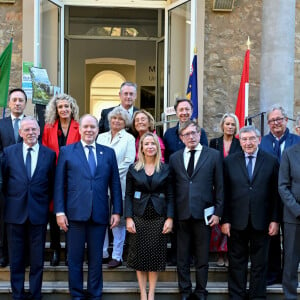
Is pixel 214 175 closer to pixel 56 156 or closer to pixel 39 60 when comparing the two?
pixel 56 156

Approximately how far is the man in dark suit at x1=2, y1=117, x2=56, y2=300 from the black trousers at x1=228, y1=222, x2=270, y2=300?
5.51 ft

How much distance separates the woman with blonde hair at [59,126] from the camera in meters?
5.22

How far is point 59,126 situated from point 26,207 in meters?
0.96

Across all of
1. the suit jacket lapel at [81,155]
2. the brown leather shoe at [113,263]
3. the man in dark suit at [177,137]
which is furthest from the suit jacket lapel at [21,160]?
the man in dark suit at [177,137]

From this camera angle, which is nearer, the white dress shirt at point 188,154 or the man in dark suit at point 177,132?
the white dress shirt at point 188,154

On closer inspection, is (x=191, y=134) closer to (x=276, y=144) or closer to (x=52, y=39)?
(x=276, y=144)

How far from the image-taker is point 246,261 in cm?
498

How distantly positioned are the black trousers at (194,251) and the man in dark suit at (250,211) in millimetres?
232

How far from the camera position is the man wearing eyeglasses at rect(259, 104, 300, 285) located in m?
5.32

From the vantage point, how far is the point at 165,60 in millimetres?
8555

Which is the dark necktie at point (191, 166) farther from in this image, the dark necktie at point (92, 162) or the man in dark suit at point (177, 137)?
the dark necktie at point (92, 162)

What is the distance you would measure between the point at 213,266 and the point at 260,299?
2.33 feet

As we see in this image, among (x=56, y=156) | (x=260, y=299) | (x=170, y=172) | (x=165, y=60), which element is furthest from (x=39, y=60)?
(x=260, y=299)

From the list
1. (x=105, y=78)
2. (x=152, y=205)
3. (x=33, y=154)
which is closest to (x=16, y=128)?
(x=33, y=154)
